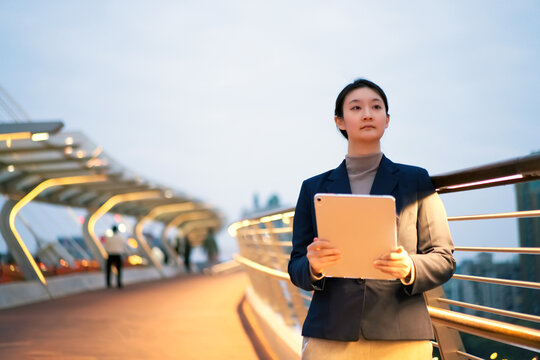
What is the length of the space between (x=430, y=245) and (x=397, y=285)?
0.58ft

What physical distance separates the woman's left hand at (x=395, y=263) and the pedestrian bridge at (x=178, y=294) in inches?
16.0

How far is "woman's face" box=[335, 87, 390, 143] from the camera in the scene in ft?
7.47

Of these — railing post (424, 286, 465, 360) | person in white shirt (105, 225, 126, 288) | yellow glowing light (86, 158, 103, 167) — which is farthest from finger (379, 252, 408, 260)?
person in white shirt (105, 225, 126, 288)

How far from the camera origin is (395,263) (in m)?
1.89

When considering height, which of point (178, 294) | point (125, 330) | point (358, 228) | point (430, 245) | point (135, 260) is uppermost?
point (358, 228)

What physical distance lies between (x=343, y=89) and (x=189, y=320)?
8239mm

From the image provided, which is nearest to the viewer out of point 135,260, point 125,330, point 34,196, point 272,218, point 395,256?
point 395,256

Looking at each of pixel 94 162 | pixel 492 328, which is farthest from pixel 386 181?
pixel 94 162

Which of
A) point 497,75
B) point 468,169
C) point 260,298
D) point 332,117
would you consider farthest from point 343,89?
point 497,75

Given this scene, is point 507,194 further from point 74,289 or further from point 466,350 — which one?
point 74,289

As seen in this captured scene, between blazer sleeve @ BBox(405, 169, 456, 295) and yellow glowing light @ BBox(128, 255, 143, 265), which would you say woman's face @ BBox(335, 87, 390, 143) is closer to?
blazer sleeve @ BBox(405, 169, 456, 295)

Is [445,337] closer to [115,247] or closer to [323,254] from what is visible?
[323,254]

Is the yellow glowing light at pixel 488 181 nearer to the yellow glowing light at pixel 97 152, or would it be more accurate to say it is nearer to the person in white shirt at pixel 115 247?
the yellow glowing light at pixel 97 152

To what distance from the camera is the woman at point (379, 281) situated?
6.67ft
